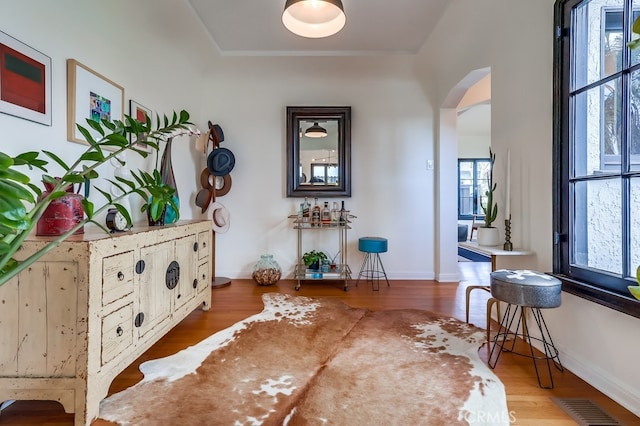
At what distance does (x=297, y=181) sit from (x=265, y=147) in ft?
2.10

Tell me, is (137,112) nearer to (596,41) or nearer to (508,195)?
(508,195)

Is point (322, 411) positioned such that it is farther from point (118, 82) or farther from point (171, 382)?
point (118, 82)

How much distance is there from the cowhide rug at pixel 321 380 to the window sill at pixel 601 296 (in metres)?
0.67

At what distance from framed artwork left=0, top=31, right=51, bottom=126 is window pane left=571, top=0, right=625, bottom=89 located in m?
3.08

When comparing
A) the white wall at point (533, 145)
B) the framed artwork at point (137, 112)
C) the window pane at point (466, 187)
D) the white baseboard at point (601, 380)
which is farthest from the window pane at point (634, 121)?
the window pane at point (466, 187)

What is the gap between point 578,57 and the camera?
1.77m

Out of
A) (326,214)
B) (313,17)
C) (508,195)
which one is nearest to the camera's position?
(313,17)

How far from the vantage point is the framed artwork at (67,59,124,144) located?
1.78m

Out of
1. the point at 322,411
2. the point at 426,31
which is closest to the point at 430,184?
the point at 426,31

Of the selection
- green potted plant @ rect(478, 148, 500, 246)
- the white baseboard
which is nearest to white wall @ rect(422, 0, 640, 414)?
the white baseboard

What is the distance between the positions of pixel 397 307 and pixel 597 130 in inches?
79.0

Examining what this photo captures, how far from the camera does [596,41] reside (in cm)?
168

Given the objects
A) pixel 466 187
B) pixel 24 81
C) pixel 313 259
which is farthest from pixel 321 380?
pixel 466 187

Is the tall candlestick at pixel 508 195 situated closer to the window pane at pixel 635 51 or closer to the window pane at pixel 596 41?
the window pane at pixel 596 41
